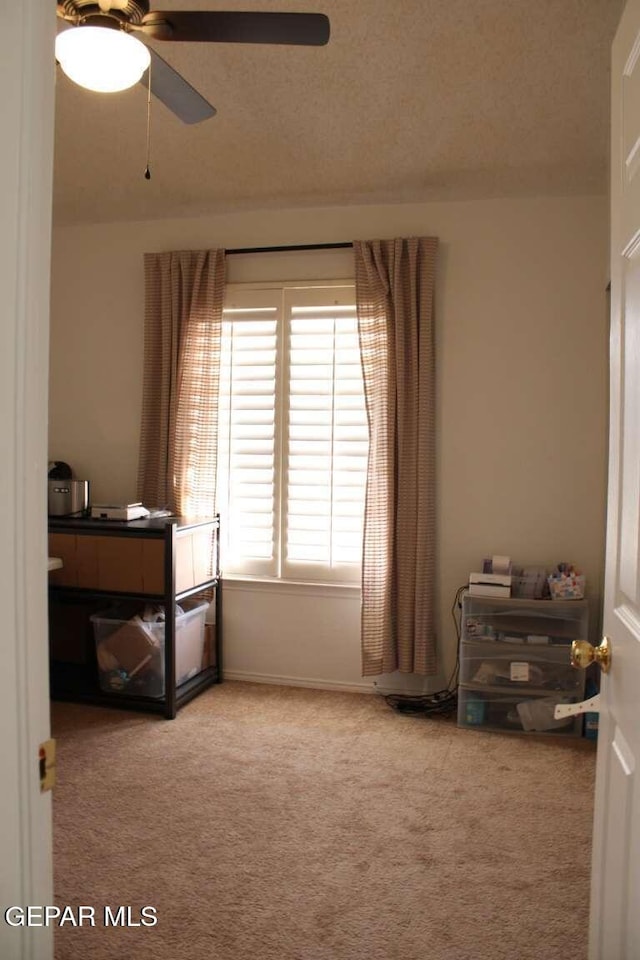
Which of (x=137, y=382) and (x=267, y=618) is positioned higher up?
(x=137, y=382)

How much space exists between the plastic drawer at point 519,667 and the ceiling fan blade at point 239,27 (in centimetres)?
264

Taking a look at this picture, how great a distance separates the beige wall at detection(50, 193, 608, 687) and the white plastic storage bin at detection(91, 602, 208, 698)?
49 cm

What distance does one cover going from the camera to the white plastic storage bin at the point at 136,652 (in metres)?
3.53

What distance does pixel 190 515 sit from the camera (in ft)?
13.0

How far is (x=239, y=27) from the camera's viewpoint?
5.91 ft

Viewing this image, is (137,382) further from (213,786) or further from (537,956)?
(537,956)

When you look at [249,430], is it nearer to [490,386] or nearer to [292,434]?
[292,434]

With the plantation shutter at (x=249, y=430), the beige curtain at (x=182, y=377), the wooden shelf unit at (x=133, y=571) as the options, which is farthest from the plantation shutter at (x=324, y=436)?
the wooden shelf unit at (x=133, y=571)

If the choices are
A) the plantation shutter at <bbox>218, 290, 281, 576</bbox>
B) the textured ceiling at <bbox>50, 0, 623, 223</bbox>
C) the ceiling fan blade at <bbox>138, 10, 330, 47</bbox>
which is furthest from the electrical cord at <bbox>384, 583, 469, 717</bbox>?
the ceiling fan blade at <bbox>138, 10, 330, 47</bbox>

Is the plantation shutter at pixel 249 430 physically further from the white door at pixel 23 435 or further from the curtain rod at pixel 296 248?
the white door at pixel 23 435

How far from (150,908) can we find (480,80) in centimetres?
303

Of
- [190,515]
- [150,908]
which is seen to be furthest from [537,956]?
[190,515]

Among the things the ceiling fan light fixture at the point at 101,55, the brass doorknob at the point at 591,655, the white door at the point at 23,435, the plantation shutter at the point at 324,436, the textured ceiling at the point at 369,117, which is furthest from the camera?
the plantation shutter at the point at 324,436

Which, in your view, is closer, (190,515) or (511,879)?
(511,879)
